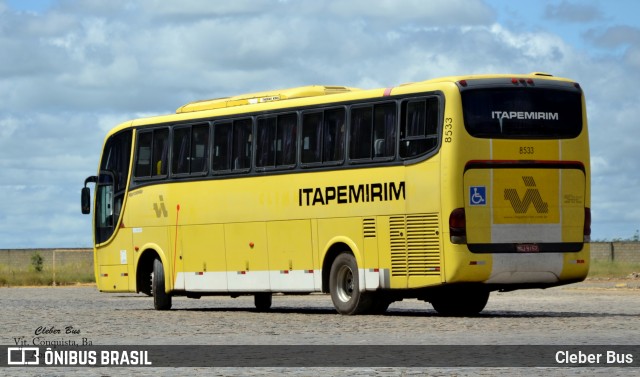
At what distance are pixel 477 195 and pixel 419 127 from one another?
1539 millimetres

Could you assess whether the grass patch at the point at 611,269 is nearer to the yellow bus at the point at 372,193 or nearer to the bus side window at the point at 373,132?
the yellow bus at the point at 372,193

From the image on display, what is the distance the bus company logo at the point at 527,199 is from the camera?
25156 millimetres

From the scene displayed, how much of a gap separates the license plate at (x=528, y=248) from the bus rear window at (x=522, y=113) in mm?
1823

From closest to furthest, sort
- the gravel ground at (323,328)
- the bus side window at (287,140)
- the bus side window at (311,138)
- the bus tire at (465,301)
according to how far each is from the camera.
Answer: the gravel ground at (323,328) → the bus side window at (311,138) → the bus tire at (465,301) → the bus side window at (287,140)

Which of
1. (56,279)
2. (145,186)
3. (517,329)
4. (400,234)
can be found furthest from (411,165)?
(56,279)

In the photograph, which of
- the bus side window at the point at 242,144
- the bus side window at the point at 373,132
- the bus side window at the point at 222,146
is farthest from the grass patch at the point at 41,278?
the bus side window at the point at 373,132

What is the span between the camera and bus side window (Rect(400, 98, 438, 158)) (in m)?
25.0

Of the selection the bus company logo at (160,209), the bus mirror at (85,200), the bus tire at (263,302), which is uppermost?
the bus mirror at (85,200)

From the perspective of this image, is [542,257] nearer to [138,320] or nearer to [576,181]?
[576,181]

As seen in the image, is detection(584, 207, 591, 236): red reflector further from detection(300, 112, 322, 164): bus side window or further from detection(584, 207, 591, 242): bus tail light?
detection(300, 112, 322, 164): bus side window

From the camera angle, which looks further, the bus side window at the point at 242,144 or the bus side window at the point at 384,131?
the bus side window at the point at 242,144

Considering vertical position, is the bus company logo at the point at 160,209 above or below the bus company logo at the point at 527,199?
above

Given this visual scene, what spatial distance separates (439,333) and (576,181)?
19.1 ft

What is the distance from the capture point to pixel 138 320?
85.6 ft
